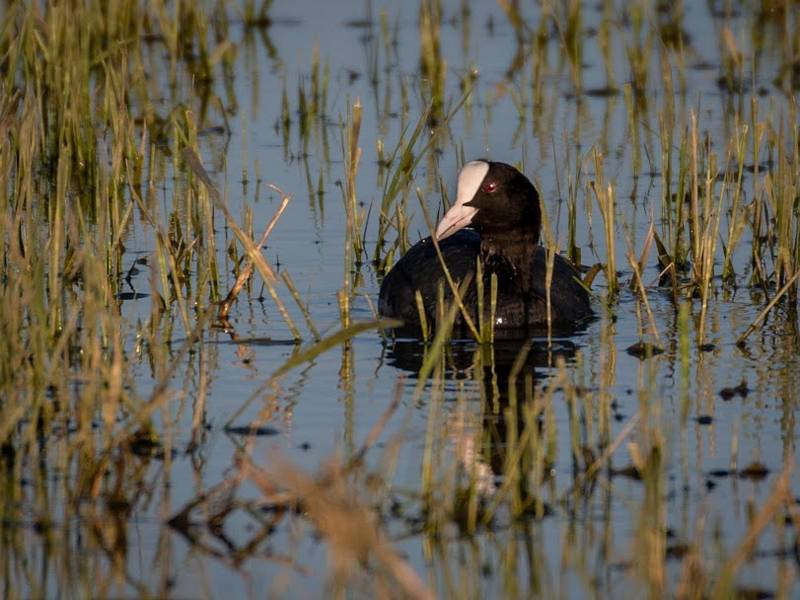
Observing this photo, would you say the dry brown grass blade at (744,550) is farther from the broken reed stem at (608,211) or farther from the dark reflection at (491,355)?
the broken reed stem at (608,211)

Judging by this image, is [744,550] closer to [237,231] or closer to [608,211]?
[237,231]

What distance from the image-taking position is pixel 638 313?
6949 mm

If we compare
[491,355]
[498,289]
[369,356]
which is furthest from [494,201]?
[369,356]

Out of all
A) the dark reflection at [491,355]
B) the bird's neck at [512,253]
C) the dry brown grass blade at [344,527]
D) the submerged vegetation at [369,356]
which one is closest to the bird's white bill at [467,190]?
the bird's neck at [512,253]

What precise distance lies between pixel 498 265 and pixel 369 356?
3.82ft

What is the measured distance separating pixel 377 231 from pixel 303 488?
5392 mm

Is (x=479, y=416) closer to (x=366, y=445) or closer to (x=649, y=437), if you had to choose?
(x=649, y=437)

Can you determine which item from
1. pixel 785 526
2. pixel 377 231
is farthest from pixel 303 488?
pixel 377 231

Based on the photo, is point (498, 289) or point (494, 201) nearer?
point (498, 289)

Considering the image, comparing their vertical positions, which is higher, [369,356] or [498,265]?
[498,265]

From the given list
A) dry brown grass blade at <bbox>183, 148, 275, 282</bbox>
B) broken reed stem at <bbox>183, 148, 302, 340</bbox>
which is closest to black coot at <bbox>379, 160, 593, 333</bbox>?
broken reed stem at <bbox>183, 148, 302, 340</bbox>

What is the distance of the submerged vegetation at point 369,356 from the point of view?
14.3 feet

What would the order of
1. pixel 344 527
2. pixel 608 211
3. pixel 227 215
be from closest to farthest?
1. pixel 344 527
2. pixel 227 215
3. pixel 608 211

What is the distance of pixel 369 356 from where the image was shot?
6750mm
